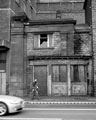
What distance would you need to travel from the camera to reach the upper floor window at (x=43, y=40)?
68.1 ft

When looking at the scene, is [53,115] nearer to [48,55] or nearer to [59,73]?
[59,73]

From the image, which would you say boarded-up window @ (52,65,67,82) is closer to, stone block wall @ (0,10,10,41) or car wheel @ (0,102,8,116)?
stone block wall @ (0,10,10,41)

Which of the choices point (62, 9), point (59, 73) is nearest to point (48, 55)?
point (59, 73)

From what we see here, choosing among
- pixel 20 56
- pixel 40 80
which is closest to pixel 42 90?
pixel 40 80

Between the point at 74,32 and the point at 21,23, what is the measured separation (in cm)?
489

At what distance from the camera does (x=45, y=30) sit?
811 inches

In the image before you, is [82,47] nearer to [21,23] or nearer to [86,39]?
[86,39]

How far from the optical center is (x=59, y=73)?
2048 cm

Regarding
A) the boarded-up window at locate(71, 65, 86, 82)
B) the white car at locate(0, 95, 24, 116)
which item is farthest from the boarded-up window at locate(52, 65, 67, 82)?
the white car at locate(0, 95, 24, 116)

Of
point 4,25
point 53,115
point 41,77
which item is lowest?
point 53,115

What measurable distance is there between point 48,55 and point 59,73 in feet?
6.23

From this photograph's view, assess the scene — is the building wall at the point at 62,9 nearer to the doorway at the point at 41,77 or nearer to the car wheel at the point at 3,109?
the doorway at the point at 41,77

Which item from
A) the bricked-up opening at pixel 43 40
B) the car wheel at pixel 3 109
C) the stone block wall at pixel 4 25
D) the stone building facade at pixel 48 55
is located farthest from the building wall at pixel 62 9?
the car wheel at pixel 3 109

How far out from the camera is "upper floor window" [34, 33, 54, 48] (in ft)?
68.1
